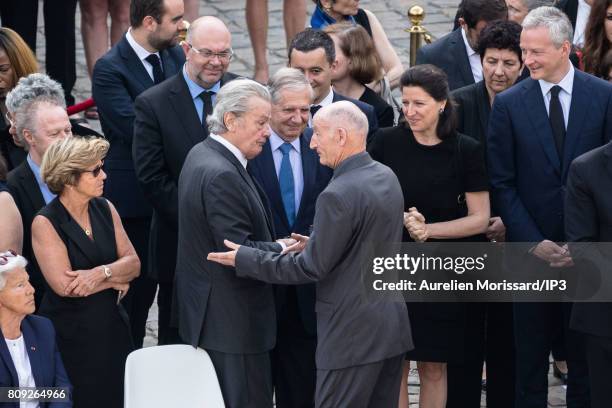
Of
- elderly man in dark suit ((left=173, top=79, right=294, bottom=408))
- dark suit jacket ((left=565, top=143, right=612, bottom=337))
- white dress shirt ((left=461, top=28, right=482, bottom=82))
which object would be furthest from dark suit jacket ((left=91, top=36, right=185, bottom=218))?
dark suit jacket ((left=565, top=143, right=612, bottom=337))

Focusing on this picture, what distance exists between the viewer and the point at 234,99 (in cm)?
640

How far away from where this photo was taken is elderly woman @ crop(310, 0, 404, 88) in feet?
28.6

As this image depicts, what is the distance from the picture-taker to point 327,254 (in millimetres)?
6043

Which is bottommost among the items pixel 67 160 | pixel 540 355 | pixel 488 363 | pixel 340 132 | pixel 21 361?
pixel 488 363

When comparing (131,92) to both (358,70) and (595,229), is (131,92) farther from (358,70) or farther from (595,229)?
(595,229)

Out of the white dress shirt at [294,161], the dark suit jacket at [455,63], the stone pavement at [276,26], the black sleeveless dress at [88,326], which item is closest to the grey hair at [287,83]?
the white dress shirt at [294,161]

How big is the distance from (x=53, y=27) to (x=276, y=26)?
10.4 feet

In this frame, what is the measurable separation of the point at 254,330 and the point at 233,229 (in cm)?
51

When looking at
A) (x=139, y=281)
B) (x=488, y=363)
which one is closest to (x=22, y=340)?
(x=139, y=281)

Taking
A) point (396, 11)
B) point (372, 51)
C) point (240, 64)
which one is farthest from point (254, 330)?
point (396, 11)

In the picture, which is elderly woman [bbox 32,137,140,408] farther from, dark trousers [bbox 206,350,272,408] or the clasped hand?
the clasped hand

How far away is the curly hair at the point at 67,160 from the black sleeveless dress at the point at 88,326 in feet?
0.44

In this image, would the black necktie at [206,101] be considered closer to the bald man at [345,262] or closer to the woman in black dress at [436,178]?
the woman in black dress at [436,178]

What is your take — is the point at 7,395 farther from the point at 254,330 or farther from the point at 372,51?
the point at 372,51
